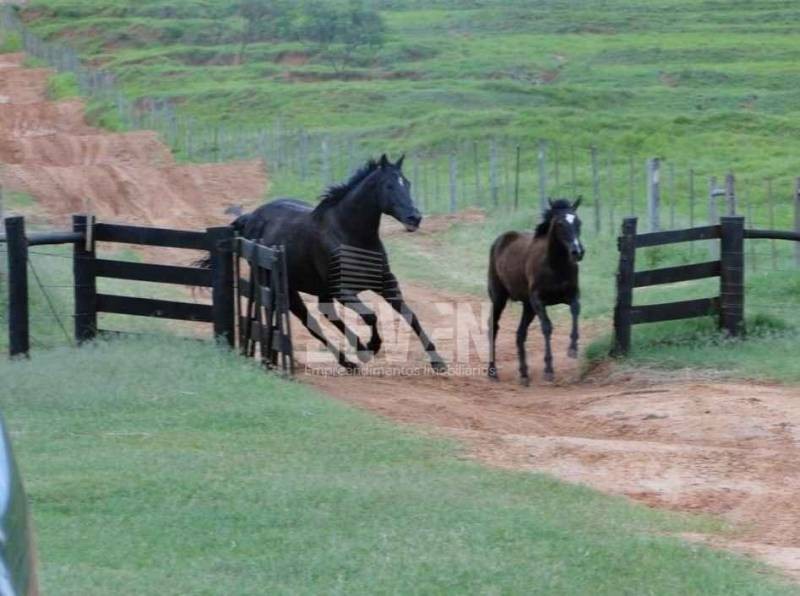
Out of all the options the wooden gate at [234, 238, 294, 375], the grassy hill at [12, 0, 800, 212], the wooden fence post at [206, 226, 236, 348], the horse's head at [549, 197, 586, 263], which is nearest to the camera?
the wooden gate at [234, 238, 294, 375]

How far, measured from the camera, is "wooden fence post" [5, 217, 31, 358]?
13.4 m

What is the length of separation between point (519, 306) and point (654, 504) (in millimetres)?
11028

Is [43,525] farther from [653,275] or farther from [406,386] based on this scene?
[653,275]

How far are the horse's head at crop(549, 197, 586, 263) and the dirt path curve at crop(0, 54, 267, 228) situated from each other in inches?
526

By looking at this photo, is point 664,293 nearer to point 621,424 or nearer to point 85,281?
point 621,424

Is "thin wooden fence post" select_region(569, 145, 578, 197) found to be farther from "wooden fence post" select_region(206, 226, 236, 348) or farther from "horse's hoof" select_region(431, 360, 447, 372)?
"wooden fence post" select_region(206, 226, 236, 348)

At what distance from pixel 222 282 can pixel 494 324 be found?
11.4ft

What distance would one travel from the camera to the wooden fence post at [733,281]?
14945 millimetres

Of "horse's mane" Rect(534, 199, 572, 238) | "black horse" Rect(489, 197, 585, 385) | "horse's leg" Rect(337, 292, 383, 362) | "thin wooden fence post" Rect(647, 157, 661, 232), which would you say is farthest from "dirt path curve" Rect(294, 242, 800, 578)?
"thin wooden fence post" Rect(647, 157, 661, 232)

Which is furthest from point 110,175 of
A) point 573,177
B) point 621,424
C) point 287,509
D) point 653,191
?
point 287,509

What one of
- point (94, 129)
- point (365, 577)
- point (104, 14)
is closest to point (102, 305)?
point (365, 577)

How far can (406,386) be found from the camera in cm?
1360

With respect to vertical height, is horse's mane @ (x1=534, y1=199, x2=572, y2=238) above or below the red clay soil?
above

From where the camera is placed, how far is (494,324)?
15.8 meters
